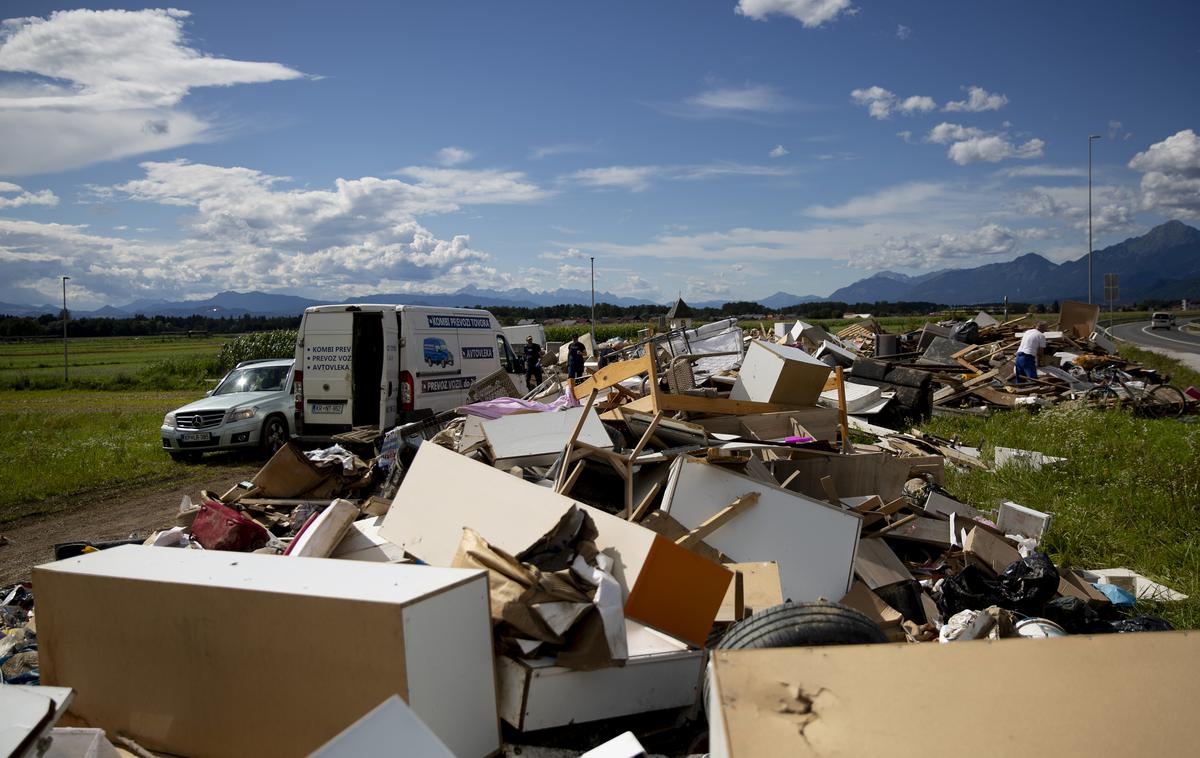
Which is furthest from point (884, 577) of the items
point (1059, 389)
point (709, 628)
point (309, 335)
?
point (1059, 389)

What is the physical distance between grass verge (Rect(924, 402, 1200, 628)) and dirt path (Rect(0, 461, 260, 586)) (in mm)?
8195

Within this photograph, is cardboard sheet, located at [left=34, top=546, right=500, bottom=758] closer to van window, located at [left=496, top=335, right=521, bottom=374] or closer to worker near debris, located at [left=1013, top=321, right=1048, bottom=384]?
van window, located at [left=496, top=335, right=521, bottom=374]

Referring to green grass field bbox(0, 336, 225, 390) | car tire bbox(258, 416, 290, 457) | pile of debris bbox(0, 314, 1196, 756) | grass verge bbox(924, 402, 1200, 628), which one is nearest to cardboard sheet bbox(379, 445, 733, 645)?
pile of debris bbox(0, 314, 1196, 756)

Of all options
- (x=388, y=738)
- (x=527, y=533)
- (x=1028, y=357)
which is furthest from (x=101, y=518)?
(x=1028, y=357)

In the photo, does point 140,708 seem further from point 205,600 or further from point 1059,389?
point 1059,389

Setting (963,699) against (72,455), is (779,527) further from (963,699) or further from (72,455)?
(72,455)

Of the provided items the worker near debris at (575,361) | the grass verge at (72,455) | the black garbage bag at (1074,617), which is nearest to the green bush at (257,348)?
the grass verge at (72,455)

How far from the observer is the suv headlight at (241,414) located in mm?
10828

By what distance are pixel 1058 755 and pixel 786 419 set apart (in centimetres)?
514

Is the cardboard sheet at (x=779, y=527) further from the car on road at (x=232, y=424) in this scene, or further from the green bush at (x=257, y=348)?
the green bush at (x=257, y=348)

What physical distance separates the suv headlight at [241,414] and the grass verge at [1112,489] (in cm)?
934

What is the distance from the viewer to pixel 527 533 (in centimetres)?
391

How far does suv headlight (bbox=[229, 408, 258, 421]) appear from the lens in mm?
10828

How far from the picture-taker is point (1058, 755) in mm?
1810
